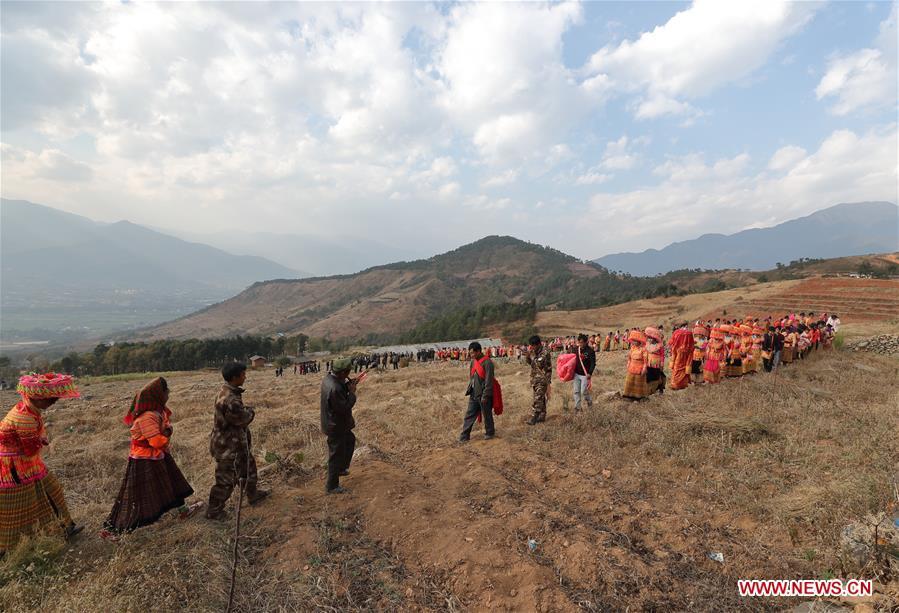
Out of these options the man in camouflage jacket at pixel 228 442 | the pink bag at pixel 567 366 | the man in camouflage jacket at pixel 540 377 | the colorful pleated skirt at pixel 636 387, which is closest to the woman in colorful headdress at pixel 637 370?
the colorful pleated skirt at pixel 636 387

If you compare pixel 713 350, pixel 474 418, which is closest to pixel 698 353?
pixel 713 350

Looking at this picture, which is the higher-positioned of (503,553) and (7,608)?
(7,608)

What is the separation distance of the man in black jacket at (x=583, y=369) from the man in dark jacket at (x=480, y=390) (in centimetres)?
225

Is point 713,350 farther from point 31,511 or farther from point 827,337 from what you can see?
point 31,511

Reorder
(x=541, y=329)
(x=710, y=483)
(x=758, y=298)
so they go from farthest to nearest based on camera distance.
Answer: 1. (x=541, y=329)
2. (x=758, y=298)
3. (x=710, y=483)

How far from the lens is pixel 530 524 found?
4.28 meters

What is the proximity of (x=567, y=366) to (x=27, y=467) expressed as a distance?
313 inches

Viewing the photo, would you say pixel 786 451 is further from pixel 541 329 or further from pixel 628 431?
pixel 541 329

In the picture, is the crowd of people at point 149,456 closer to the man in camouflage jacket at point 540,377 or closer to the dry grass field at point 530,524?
the dry grass field at point 530,524

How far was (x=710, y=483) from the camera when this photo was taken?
17.3 ft

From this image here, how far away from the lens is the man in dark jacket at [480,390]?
689cm

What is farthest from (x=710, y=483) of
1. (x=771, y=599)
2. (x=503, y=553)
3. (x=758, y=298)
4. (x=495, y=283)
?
(x=495, y=283)

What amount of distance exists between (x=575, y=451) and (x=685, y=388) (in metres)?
5.22

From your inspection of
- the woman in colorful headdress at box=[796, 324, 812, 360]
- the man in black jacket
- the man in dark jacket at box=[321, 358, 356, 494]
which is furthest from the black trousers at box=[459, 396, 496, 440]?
the woman in colorful headdress at box=[796, 324, 812, 360]
